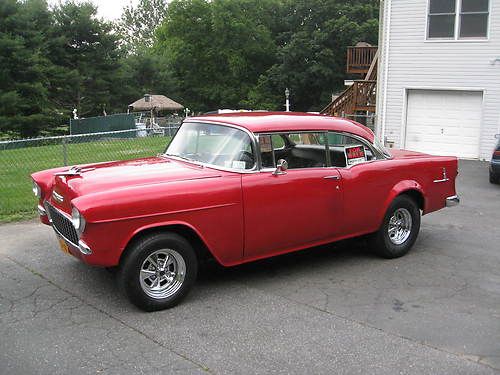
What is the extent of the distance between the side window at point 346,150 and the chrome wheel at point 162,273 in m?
2.11

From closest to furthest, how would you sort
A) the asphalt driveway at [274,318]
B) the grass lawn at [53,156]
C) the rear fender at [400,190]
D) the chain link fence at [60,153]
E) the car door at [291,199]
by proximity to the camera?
the asphalt driveway at [274,318] < the car door at [291,199] < the rear fender at [400,190] < the grass lawn at [53,156] < the chain link fence at [60,153]

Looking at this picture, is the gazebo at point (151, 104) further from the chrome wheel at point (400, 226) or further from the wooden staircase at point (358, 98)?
the chrome wheel at point (400, 226)

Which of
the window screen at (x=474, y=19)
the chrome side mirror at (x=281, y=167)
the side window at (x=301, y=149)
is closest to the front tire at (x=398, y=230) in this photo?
the side window at (x=301, y=149)

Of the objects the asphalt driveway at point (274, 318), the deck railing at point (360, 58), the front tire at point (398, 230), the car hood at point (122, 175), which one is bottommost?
the asphalt driveway at point (274, 318)

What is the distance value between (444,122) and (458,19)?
10.3 ft

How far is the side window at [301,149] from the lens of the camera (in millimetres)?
5594

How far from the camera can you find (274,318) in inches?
180

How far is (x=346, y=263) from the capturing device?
612 cm

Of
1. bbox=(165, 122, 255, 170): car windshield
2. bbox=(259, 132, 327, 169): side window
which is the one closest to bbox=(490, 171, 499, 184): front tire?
bbox=(259, 132, 327, 169): side window

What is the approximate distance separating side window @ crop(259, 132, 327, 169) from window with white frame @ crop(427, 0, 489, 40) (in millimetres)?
12532

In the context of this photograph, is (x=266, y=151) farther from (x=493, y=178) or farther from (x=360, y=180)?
(x=493, y=178)

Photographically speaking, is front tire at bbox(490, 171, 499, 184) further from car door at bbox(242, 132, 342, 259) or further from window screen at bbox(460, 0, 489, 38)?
car door at bbox(242, 132, 342, 259)

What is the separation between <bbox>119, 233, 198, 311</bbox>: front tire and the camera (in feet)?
14.7

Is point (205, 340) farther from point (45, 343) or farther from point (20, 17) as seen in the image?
point (20, 17)
